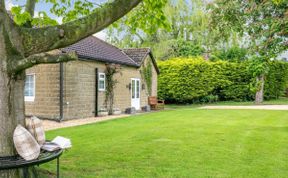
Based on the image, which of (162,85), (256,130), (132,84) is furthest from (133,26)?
(162,85)

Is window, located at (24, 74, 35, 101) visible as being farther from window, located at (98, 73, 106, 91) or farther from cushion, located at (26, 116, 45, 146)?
cushion, located at (26, 116, 45, 146)

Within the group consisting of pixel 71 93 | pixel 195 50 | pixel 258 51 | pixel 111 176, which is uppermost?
pixel 195 50

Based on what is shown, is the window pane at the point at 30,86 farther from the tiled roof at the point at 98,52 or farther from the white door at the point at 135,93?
the white door at the point at 135,93

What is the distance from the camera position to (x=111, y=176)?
569 cm

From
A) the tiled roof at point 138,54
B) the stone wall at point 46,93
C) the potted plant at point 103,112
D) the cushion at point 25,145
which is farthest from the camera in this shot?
the tiled roof at point 138,54

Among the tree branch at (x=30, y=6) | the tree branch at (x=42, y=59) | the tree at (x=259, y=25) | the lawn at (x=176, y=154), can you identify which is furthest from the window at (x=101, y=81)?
the tree branch at (x=42, y=59)

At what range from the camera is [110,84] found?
1939 cm

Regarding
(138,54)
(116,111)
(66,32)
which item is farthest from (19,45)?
(138,54)

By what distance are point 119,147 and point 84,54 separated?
9.59 m

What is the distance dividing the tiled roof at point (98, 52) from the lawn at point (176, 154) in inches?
263

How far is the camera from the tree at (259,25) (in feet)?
30.2

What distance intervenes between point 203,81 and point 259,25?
59.2 ft

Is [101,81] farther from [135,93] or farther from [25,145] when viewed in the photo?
[25,145]

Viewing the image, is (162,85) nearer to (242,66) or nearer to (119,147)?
(242,66)
